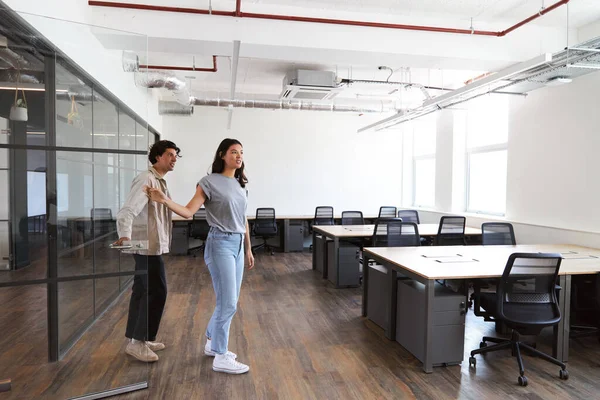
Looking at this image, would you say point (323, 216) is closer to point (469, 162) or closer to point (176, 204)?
point (469, 162)

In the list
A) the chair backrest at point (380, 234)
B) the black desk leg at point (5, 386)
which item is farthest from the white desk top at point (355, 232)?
the black desk leg at point (5, 386)

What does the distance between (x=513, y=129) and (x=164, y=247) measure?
516cm

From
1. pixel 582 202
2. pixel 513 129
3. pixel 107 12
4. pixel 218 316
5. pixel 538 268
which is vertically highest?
pixel 107 12

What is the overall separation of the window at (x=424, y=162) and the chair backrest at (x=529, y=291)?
5789 millimetres

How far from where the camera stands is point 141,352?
284 centimetres

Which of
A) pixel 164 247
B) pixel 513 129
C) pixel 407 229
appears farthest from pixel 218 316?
pixel 513 129

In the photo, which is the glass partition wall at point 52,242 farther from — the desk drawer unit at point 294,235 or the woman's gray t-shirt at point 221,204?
the desk drawer unit at point 294,235

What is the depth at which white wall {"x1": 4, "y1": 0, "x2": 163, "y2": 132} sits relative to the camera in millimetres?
2367

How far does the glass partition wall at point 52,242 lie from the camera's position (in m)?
2.35

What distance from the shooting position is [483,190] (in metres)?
6.79

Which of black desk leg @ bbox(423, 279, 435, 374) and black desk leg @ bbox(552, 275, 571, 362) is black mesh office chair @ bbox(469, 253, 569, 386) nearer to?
black desk leg @ bbox(552, 275, 571, 362)

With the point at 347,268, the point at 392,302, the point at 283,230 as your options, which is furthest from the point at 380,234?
the point at 283,230

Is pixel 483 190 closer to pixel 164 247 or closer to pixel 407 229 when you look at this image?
pixel 407 229

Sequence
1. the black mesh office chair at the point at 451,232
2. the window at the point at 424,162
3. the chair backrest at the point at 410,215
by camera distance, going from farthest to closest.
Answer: the window at the point at 424,162 < the chair backrest at the point at 410,215 < the black mesh office chair at the point at 451,232
